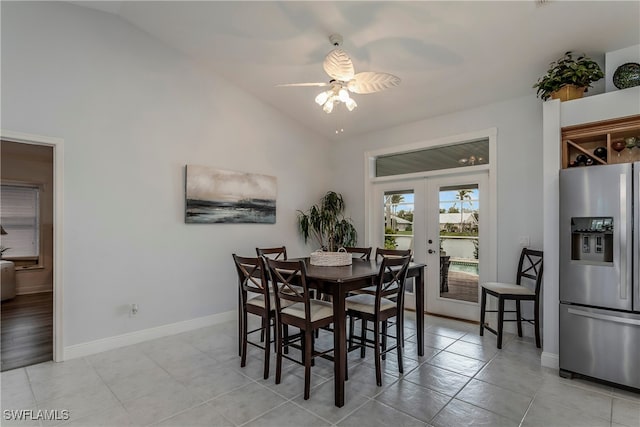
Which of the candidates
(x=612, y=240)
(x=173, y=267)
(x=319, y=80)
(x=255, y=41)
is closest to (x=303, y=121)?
(x=319, y=80)

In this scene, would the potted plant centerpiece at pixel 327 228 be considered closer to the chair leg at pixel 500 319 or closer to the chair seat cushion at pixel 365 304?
the chair seat cushion at pixel 365 304

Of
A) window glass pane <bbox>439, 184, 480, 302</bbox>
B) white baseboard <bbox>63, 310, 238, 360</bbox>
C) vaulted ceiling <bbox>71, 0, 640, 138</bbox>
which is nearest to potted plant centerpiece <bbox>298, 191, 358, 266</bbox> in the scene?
window glass pane <bbox>439, 184, 480, 302</bbox>

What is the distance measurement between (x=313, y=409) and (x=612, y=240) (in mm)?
2658

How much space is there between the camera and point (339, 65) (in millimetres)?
2561

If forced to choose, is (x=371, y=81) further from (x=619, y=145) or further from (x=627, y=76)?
(x=619, y=145)

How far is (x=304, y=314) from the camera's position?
254 centimetres

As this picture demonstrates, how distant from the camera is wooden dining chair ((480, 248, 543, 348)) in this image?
336cm

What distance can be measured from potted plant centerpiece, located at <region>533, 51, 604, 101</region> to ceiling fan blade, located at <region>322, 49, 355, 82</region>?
1.94 metres

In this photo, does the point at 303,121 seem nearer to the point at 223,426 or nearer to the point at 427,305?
the point at 427,305

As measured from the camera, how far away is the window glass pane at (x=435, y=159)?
420cm

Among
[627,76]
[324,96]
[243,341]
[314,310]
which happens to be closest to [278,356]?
[314,310]

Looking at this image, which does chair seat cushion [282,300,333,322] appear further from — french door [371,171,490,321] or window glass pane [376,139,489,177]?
window glass pane [376,139,489,177]

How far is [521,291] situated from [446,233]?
1240 mm

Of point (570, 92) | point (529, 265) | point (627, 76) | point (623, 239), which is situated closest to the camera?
point (623, 239)
